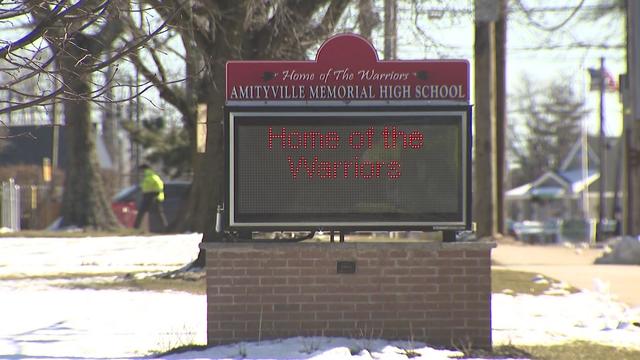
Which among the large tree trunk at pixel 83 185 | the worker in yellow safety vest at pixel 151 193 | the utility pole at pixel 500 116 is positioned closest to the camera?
the worker in yellow safety vest at pixel 151 193

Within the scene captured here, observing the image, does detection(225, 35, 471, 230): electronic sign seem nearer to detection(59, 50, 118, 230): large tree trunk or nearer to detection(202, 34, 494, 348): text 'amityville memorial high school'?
detection(202, 34, 494, 348): text 'amityville memorial high school'

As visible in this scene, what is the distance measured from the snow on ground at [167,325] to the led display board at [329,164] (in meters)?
1.09

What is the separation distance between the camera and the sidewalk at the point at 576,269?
48.8 feet

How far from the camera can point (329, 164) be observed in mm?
8242

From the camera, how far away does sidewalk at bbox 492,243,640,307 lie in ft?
48.8

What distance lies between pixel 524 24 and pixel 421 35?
421cm

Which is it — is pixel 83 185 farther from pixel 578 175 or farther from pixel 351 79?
pixel 578 175

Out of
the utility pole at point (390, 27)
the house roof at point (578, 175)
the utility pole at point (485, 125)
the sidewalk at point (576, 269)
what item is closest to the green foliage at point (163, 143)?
the utility pole at point (485, 125)

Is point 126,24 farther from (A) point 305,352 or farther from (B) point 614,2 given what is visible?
(B) point 614,2

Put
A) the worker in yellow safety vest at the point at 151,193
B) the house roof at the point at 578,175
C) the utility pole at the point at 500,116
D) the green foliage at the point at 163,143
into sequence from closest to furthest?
the worker in yellow safety vest at the point at 151,193
the utility pole at the point at 500,116
the green foliage at the point at 163,143
the house roof at the point at 578,175

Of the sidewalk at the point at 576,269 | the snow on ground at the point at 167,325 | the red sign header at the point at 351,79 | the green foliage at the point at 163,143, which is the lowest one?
the sidewalk at the point at 576,269

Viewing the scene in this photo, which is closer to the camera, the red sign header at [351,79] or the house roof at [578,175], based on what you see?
the red sign header at [351,79]

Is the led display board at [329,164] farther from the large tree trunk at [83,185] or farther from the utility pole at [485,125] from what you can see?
the large tree trunk at [83,185]

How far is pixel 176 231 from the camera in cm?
2564
